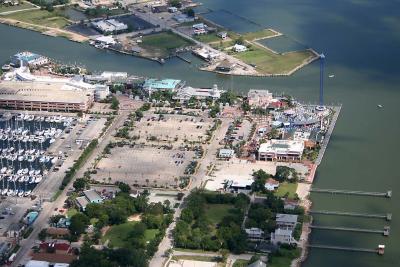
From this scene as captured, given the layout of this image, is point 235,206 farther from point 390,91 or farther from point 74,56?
point 74,56

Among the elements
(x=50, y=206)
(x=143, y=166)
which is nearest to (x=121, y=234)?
(x=50, y=206)

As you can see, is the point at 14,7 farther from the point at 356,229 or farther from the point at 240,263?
the point at 240,263

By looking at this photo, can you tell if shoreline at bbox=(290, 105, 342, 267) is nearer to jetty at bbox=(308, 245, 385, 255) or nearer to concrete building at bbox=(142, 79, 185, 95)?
jetty at bbox=(308, 245, 385, 255)

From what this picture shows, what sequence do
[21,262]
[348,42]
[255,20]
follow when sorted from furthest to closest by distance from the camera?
[255,20]
[348,42]
[21,262]

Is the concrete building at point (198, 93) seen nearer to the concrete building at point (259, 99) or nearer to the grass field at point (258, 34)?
the concrete building at point (259, 99)

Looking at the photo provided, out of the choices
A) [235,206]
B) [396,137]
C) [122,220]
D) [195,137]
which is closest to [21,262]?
[122,220]

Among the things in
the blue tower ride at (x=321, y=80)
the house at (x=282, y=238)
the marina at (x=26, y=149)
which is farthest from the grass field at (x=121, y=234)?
the blue tower ride at (x=321, y=80)

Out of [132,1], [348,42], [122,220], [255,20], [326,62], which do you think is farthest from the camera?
[132,1]
